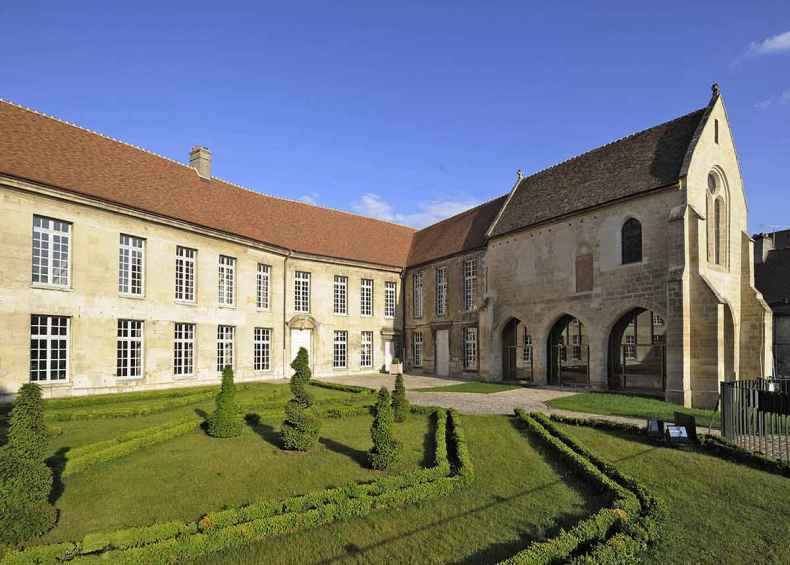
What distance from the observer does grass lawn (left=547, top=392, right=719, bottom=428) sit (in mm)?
17078

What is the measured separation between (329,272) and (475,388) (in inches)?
517

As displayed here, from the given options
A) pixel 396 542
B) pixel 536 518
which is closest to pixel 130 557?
pixel 396 542

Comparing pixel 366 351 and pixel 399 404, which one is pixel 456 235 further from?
pixel 399 404

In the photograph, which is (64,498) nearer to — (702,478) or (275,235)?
(702,478)

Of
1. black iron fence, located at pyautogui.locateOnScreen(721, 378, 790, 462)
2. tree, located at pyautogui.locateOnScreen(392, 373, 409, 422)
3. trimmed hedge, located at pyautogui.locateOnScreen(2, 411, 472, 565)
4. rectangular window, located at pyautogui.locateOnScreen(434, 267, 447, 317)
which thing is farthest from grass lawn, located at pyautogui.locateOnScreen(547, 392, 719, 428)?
rectangular window, located at pyautogui.locateOnScreen(434, 267, 447, 317)

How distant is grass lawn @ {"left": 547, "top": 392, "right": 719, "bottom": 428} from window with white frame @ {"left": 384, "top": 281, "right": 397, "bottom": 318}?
17343 mm

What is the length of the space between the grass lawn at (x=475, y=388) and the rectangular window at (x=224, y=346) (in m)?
10.5

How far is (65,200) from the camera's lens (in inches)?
784

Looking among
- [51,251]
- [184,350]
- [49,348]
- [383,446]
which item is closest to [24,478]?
[383,446]

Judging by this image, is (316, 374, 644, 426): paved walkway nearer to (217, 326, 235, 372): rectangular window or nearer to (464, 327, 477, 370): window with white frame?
(464, 327, 477, 370): window with white frame

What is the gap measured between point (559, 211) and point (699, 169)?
6703 millimetres

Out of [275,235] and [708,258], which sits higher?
[275,235]

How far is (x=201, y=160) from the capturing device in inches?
1163

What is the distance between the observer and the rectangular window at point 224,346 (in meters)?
26.3
